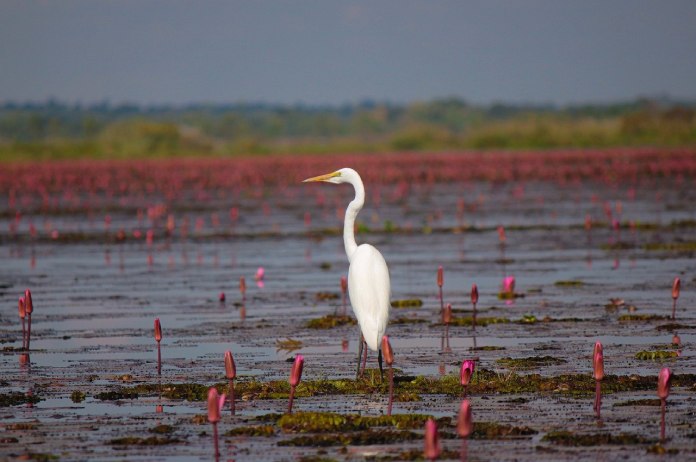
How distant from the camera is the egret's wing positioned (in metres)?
13.2

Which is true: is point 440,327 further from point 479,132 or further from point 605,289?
point 479,132

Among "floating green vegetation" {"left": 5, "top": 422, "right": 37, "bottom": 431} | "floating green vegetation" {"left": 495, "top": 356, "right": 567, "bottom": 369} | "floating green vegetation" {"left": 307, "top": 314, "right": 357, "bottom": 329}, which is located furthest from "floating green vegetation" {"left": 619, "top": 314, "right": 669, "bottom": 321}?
"floating green vegetation" {"left": 5, "top": 422, "right": 37, "bottom": 431}

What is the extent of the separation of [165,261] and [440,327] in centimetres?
1149

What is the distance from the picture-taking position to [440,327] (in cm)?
1662

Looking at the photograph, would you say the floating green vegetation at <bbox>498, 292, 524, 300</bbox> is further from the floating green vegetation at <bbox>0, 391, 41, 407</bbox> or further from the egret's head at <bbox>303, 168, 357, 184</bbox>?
the floating green vegetation at <bbox>0, 391, 41, 407</bbox>

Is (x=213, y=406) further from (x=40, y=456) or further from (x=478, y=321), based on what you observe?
(x=478, y=321)

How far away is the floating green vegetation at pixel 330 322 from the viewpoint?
17062mm

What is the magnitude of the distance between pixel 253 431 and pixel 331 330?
6.24 m

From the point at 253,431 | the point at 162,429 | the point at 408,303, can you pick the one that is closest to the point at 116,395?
the point at 162,429

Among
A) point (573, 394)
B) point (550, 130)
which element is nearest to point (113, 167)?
point (550, 130)

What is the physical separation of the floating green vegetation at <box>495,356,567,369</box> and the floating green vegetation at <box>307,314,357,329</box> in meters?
3.64

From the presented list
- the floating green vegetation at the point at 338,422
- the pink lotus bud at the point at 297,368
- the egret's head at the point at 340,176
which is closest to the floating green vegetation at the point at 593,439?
the floating green vegetation at the point at 338,422

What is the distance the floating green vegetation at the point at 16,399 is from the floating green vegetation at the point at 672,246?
17.0m

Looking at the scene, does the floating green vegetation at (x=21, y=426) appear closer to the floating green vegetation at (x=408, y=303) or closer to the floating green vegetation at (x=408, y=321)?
the floating green vegetation at (x=408, y=321)
